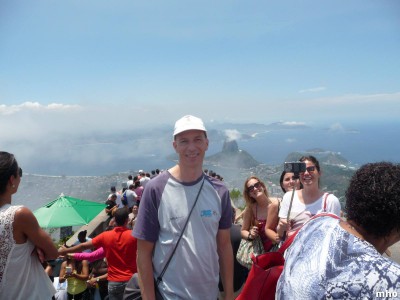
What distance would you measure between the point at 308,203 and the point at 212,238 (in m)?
1.44

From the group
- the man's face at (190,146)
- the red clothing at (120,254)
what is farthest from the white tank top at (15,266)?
the red clothing at (120,254)

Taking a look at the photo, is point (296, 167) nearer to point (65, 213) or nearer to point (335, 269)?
point (335, 269)

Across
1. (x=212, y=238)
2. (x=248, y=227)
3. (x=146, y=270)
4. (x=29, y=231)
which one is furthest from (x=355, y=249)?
(x=248, y=227)

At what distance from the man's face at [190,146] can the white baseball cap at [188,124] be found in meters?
0.04

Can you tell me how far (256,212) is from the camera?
380cm

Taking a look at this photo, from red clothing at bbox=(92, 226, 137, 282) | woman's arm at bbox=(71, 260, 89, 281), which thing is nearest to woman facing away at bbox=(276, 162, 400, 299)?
red clothing at bbox=(92, 226, 137, 282)

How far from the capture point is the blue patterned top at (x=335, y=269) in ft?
3.58

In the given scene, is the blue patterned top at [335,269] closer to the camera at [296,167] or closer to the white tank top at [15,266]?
the camera at [296,167]

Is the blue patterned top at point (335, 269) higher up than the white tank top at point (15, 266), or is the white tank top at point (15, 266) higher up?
the blue patterned top at point (335, 269)

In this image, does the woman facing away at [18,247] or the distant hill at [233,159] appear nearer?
the woman facing away at [18,247]

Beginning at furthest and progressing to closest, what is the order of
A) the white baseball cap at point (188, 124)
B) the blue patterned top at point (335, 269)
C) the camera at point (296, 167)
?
the camera at point (296, 167), the white baseball cap at point (188, 124), the blue patterned top at point (335, 269)

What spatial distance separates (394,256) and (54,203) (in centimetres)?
1088

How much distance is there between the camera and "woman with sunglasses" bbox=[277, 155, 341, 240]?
9.80 ft

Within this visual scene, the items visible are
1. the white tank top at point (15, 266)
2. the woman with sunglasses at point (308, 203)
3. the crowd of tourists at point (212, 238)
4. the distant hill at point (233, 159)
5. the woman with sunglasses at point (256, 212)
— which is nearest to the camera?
the crowd of tourists at point (212, 238)
